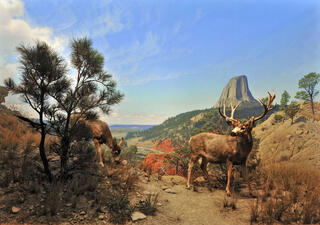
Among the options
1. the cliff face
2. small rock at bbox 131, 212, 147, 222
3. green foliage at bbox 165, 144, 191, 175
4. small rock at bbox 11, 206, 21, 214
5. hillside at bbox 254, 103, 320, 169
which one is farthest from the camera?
the cliff face

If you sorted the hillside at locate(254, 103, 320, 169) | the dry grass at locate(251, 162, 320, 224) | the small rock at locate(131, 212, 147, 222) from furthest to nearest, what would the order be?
the hillside at locate(254, 103, 320, 169) → the small rock at locate(131, 212, 147, 222) → the dry grass at locate(251, 162, 320, 224)

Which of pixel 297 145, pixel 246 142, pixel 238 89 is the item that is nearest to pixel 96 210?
pixel 246 142

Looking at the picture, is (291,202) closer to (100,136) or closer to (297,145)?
(100,136)

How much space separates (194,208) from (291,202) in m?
2.66

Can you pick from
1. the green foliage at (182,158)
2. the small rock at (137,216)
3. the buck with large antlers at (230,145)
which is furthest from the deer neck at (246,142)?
the green foliage at (182,158)

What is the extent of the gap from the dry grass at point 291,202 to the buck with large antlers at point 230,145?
1.13m

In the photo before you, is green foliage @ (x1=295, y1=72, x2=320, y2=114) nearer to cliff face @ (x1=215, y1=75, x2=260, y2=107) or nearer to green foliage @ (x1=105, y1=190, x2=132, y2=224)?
green foliage @ (x1=105, y1=190, x2=132, y2=224)

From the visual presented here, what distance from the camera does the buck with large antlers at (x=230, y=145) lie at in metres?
5.34

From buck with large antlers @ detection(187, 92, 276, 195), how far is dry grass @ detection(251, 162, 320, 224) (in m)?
1.13

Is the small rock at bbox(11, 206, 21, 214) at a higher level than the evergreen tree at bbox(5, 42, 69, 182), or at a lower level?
lower

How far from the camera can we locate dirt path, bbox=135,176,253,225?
158 inches

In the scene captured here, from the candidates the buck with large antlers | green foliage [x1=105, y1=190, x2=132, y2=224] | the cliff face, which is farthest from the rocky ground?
the cliff face

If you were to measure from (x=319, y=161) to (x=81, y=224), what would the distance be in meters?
14.4

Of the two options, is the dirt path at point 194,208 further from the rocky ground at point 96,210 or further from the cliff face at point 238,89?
the cliff face at point 238,89
